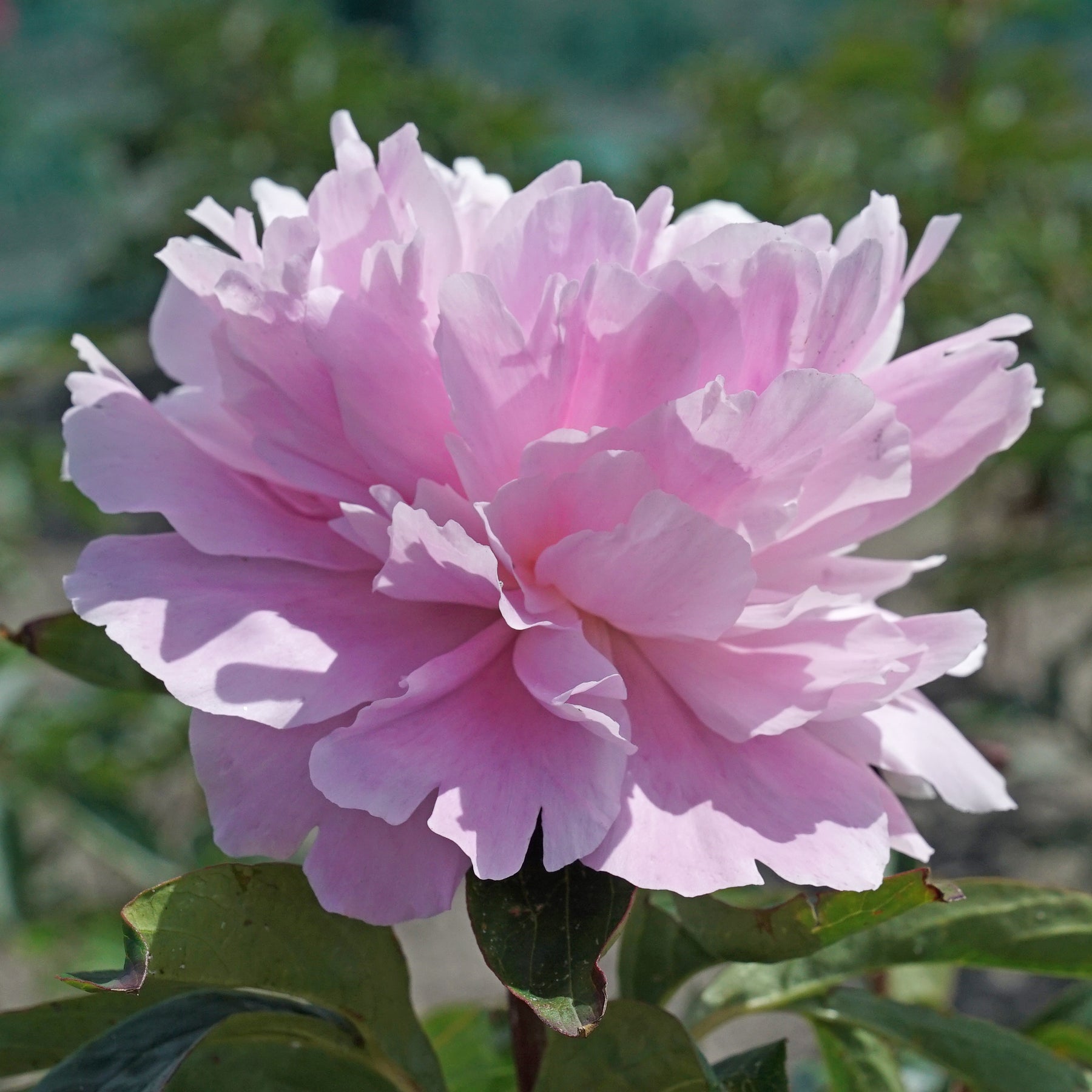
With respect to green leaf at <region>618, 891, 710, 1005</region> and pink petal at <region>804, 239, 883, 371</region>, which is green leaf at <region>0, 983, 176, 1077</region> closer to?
green leaf at <region>618, 891, 710, 1005</region>

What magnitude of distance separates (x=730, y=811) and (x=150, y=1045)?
0.23 metres

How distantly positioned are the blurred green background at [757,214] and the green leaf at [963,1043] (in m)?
0.53

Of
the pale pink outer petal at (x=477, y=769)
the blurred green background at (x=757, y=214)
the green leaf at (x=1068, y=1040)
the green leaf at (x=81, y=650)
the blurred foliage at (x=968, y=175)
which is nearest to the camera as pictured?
the pale pink outer petal at (x=477, y=769)

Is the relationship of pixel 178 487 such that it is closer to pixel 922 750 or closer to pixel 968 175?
pixel 922 750

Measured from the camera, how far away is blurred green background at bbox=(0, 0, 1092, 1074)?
1.43m

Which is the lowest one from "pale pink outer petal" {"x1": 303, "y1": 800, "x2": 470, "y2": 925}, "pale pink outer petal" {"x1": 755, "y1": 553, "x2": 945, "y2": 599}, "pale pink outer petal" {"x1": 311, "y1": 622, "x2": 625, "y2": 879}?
"pale pink outer petal" {"x1": 755, "y1": 553, "x2": 945, "y2": 599}

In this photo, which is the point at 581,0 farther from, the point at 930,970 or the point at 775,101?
the point at 930,970

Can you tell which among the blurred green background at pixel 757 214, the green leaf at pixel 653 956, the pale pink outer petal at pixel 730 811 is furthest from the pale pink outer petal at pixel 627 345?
the blurred green background at pixel 757 214

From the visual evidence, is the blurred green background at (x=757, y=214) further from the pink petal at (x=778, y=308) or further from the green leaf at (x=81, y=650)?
the pink petal at (x=778, y=308)

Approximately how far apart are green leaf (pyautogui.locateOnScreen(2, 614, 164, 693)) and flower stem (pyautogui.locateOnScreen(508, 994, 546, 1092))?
198 mm

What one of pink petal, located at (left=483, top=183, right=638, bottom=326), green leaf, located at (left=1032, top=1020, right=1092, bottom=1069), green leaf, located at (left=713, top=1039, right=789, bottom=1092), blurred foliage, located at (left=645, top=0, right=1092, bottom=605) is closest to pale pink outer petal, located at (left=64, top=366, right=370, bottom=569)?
pink petal, located at (left=483, top=183, right=638, bottom=326)

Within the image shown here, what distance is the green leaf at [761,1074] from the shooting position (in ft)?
1.38

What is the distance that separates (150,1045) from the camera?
0.43m

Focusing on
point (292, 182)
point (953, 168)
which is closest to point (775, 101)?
point (953, 168)
